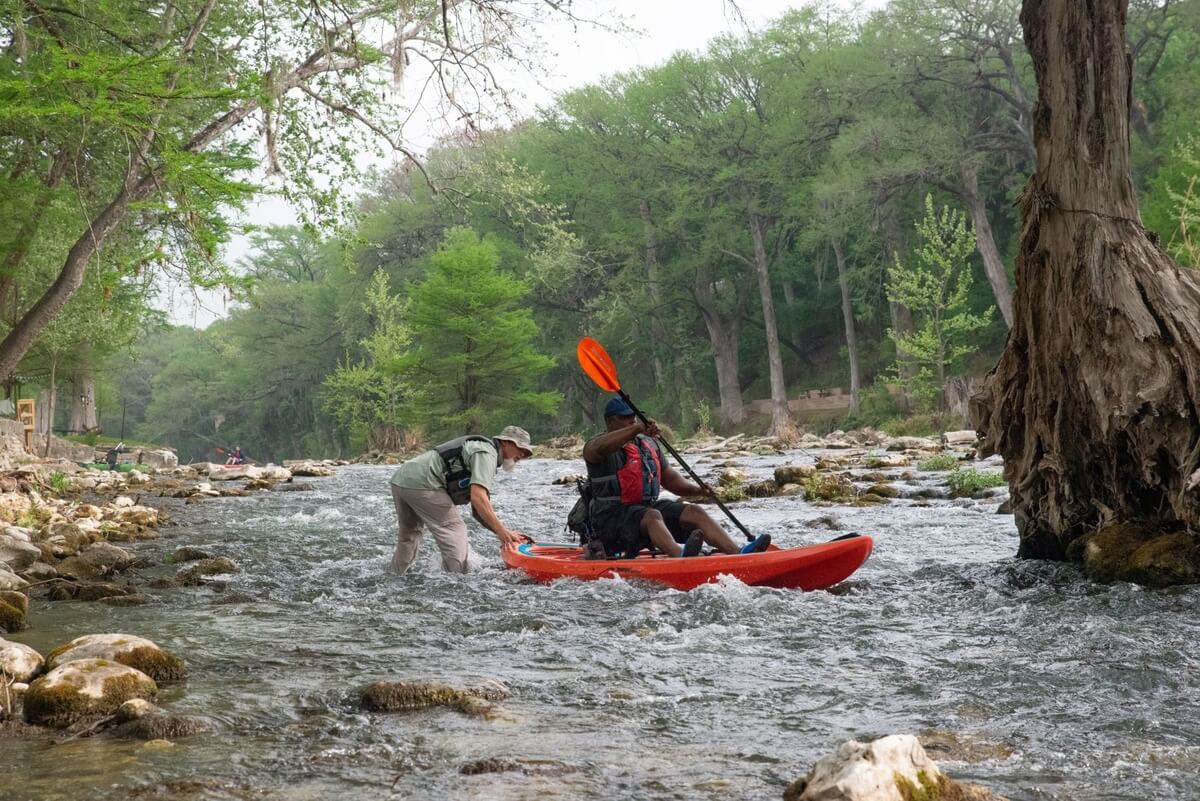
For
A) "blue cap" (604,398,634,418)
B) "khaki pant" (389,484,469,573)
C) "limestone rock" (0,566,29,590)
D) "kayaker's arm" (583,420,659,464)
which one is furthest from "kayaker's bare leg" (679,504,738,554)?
"limestone rock" (0,566,29,590)

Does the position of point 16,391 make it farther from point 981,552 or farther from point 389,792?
point 389,792

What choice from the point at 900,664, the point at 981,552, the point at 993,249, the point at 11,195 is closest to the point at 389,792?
the point at 900,664

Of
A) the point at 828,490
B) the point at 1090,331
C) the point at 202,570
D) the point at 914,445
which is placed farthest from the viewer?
the point at 914,445

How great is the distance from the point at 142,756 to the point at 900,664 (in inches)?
136

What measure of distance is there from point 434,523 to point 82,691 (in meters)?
4.41

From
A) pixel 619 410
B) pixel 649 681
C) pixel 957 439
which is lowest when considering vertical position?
pixel 649 681

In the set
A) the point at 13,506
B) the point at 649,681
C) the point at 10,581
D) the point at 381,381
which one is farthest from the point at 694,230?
the point at 649,681

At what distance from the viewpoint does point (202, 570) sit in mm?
9086

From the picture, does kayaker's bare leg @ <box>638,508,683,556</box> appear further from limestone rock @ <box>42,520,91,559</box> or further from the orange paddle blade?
limestone rock @ <box>42,520,91,559</box>

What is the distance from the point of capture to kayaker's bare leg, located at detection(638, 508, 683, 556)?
7871 mm

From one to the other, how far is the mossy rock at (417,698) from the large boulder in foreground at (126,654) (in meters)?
1.13

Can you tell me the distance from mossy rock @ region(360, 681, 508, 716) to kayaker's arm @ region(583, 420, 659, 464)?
3.13 metres

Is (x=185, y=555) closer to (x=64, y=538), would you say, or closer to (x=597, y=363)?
(x=64, y=538)

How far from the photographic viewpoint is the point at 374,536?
40.8 ft
